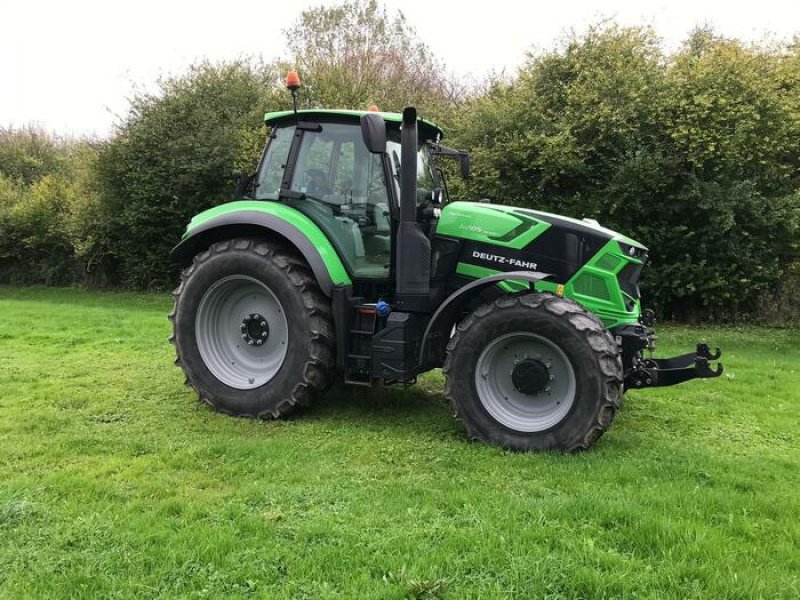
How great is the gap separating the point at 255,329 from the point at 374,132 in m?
2.08

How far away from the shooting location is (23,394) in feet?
19.1

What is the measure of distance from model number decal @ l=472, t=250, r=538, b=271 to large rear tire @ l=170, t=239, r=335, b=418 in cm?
130

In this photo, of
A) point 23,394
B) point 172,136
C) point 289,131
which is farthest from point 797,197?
point 172,136

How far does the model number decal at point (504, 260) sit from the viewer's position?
16.2 feet

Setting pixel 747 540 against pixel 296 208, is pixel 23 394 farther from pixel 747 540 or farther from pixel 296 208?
pixel 747 540

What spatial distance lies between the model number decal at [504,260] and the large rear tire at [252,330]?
130 cm

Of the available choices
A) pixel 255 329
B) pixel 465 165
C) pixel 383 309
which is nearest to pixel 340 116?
pixel 465 165

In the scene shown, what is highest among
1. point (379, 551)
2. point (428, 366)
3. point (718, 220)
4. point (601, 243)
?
point (718, 220)

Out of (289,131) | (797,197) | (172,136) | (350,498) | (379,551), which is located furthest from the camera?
(172,136)

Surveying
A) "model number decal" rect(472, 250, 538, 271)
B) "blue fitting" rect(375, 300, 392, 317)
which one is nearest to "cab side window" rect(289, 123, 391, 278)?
"blue fitting" rect(375, 300, 392, 317)

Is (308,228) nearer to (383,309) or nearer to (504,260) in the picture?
(383,309)

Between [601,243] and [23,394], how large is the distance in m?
5.25

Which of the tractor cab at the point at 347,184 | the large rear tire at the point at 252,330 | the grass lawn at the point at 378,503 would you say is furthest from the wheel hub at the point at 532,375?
the large rear tire at the point at 252,330

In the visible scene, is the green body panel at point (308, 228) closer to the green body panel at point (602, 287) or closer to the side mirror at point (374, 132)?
the side mirror at point (374, 132)
